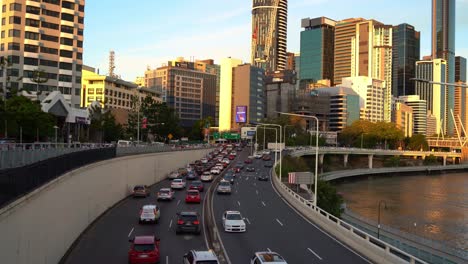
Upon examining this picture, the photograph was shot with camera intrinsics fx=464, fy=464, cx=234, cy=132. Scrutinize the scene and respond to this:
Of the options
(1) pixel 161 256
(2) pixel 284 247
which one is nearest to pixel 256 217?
(2) pixel 284 247

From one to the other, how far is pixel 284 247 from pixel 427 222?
154ft

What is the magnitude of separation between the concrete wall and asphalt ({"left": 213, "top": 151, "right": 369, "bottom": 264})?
28.9ft

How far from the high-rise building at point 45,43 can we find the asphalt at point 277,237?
67.3 m

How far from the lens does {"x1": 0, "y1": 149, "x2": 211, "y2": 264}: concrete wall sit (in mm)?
15781

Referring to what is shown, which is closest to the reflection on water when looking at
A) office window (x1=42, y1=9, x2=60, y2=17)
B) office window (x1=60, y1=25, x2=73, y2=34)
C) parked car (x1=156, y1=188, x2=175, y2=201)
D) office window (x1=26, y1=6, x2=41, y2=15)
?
parked car (x1=156, y1=188, x2=175, y2=201)

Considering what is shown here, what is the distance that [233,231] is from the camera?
1244 inches

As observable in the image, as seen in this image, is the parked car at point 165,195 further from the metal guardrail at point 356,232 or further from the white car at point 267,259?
the white car at point 267,259

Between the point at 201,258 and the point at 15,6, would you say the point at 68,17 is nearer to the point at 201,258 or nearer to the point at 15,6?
the point at 15,6

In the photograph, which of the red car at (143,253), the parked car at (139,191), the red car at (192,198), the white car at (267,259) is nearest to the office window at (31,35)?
the parked car at (139,191)

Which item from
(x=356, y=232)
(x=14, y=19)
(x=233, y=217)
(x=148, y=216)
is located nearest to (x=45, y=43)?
(x=14, y=19)

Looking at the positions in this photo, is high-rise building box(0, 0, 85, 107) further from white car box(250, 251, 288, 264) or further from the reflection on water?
white car box(250, 251, 288, 264)

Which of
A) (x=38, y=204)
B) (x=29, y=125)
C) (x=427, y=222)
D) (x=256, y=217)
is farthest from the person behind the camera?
(x=427, y=222)

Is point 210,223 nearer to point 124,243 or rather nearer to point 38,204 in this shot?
point 124,243

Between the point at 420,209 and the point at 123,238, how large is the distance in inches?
2507
